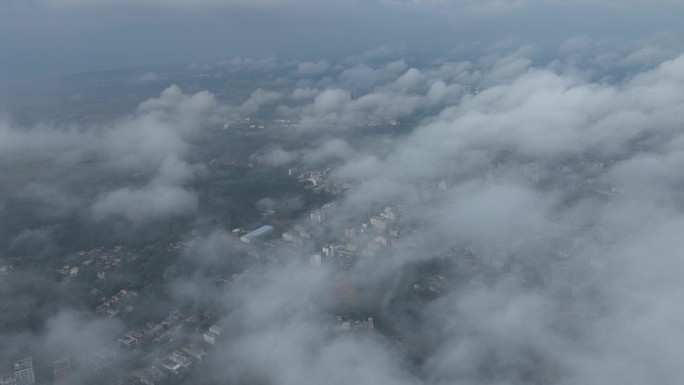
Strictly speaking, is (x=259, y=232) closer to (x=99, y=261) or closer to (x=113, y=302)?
(x=99, y=261)

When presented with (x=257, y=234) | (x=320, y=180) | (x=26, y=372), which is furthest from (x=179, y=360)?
(x=320, y=180)

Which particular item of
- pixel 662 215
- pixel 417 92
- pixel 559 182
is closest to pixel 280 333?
pixel 662 215

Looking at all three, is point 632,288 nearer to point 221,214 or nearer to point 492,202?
point 492,202

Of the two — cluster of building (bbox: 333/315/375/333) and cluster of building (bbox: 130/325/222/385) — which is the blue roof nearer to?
cluster of building (bbox: 130/325/222/385)

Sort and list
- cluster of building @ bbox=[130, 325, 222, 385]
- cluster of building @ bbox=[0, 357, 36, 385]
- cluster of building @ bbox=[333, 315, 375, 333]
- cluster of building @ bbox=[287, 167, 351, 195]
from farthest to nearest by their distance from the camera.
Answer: cluster of building @ bbox=[287, 167, 351, 195] → cluster of building @ bbox=[333, 315, 375, 333] → cluster of building @ bbox=[130, 325, 222, 385] → cluster of building @ bbox=[0, 357, 36, 385]

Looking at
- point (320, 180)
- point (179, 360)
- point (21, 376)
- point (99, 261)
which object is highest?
point (21, 376)

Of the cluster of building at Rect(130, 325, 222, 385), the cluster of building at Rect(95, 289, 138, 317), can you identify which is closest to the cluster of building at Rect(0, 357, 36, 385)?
the cluster of building at Rect(130, 325, 222, 385)

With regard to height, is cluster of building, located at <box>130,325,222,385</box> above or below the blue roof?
above

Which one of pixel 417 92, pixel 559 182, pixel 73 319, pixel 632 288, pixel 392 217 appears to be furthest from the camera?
pixel 417 92

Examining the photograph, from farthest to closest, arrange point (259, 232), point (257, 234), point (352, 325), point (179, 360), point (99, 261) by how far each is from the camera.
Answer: point (259, 232)
point (257, 234)
point (99, 261)
point (352, 325)
point (179, 360)
